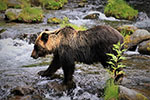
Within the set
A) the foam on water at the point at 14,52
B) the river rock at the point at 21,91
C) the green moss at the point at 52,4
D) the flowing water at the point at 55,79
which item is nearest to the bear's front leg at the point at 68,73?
the flowing water at the point at 55,79

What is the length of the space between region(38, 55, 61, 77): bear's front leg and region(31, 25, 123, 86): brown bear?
43 centimetres

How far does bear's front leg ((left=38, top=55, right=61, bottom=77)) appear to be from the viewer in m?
5.36

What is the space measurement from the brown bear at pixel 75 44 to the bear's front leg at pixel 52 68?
1.42 ft

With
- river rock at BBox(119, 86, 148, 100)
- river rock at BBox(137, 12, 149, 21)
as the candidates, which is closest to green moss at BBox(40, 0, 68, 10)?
river rock at BBox(137, 12, 149, 21)

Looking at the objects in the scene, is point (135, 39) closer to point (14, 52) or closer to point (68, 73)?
point (68, 73)

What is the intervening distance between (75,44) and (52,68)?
3.64 ft

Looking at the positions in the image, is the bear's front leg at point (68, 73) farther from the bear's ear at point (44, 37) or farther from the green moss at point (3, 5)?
the green moss at point (3, 5)

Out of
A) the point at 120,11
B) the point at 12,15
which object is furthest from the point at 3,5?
the point at 120,11

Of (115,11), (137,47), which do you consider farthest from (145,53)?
(115,11)

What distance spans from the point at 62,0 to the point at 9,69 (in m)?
13.8

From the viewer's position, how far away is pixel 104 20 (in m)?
14.0

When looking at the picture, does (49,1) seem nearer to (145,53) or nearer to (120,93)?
(145,53)

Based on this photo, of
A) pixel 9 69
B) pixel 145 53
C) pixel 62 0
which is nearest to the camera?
pixel 9 69

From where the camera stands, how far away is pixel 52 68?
548cm
